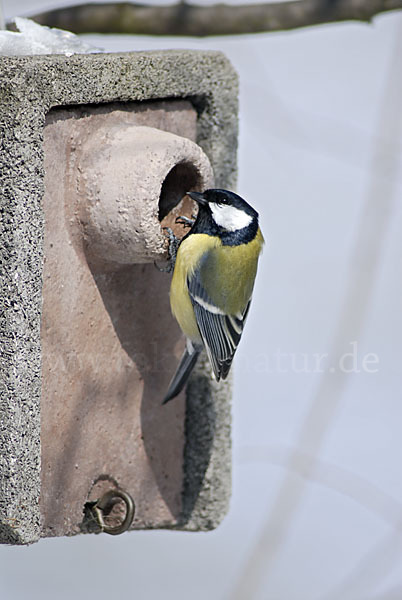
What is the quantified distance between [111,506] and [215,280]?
57 centimetres

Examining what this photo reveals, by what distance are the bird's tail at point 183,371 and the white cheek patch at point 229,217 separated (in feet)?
0.98

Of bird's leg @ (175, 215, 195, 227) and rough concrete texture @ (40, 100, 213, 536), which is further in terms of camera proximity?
bird's leg @ (175, 215, 195, 227)

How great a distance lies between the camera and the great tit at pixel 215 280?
232 cm

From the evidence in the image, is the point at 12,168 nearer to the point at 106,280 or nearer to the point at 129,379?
the point at 106,280

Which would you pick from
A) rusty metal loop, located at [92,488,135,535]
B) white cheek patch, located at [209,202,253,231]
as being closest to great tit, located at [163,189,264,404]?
white cheek patch, located at [209,202,253,231]

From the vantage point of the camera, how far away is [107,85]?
2146mm

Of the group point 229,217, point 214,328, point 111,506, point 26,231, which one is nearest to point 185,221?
point 229,217

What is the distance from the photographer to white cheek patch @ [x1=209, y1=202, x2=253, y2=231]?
229cm

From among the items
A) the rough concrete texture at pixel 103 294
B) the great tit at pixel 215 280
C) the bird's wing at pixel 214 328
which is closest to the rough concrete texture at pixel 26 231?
the rough concrete texture at pixel 103 294

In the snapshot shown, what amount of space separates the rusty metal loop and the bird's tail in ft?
0.86

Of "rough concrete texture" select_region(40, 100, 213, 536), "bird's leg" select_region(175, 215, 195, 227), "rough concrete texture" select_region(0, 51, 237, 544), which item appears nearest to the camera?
"rough concrete texture" select_region(0, 51, 237, 544)

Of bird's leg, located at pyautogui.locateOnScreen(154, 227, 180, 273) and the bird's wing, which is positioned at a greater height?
bird's leg, located at pyautogui.locateOnScreen(154, 227, 180, 273)

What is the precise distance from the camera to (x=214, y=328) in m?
2.35

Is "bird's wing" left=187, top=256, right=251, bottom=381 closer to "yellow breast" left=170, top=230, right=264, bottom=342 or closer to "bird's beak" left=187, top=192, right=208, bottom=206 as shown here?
"yellow breast" left=170, top=230, right=264, bottom=342
